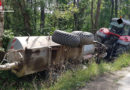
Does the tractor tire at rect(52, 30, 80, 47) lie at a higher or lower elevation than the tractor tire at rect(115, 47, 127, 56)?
higher

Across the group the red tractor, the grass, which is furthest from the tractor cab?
the grass

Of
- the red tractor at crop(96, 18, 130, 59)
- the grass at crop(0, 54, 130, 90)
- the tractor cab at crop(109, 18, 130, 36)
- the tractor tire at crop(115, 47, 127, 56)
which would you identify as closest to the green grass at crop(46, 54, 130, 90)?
the grass at crop(0, 54, 130, 90)

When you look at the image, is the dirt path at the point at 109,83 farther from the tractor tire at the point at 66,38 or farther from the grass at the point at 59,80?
the tractor tire at the point at 66,38

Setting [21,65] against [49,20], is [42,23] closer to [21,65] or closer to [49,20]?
[49,20]

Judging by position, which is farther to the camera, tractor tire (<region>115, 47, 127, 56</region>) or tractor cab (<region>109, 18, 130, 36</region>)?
tractor cab (<region>109, 18, 130, 36</region>)

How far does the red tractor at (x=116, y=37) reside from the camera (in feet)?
28.4

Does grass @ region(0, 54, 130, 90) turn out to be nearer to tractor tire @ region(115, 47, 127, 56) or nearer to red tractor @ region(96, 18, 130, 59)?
tractor tire @ region(115, 47, 127, 56)

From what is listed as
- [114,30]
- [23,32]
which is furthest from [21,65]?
[114,30]

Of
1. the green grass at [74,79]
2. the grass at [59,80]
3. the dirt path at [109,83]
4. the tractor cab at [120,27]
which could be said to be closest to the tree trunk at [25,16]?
the grass at [59,80]

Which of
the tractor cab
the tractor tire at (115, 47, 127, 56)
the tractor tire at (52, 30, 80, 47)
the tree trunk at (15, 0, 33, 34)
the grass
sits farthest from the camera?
the tractor cab

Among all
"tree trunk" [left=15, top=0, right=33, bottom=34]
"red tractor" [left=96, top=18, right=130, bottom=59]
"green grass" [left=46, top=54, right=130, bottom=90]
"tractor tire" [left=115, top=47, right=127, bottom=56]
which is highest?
"tree trunk" [left=15, top=0, right=33, bottom=34]

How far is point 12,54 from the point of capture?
4715 millimetres

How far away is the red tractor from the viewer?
8.66 m

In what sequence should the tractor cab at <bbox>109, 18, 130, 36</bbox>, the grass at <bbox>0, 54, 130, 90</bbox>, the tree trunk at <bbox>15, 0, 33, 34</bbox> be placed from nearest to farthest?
the grass at <bbox>0, 54, 130, 90</bbox>, the tree trunk at <bbox>15, 0, 33, 34</bbox>, the tractor cab at <bbox>109, 18, 130, 36</bbox>
